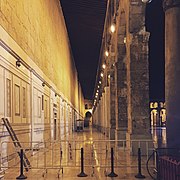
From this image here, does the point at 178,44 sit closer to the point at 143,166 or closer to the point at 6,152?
the point at 143,166

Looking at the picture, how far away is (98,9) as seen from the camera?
27703mm

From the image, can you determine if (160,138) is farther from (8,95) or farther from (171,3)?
(171,3)

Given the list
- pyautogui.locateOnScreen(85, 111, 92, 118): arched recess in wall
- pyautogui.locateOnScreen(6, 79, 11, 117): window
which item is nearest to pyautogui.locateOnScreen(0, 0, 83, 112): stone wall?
pyautogui.locateOnScreen(6, 79, 11, 117): window

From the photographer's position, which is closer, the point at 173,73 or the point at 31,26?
the point at 173,73

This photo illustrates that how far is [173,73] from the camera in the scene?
25.5 ft

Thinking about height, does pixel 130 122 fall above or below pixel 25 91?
below

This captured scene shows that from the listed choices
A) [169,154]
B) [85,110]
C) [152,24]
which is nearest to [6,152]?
[169,154]

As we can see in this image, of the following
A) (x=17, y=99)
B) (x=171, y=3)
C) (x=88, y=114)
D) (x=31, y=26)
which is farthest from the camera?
(x=88, y=114)

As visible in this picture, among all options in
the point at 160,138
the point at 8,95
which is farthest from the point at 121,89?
the point at 8,95

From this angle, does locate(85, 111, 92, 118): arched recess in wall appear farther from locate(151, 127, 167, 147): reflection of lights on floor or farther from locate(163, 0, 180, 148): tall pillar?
locate(163, 0, 180, 148): tall pillar

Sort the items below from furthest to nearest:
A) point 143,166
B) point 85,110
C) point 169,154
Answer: point 85,110
point 143,166
point 169,154

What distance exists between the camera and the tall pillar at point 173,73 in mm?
7715

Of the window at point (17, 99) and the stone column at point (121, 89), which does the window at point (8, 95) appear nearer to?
the window at point (17, 99)

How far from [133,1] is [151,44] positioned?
13.1 m
